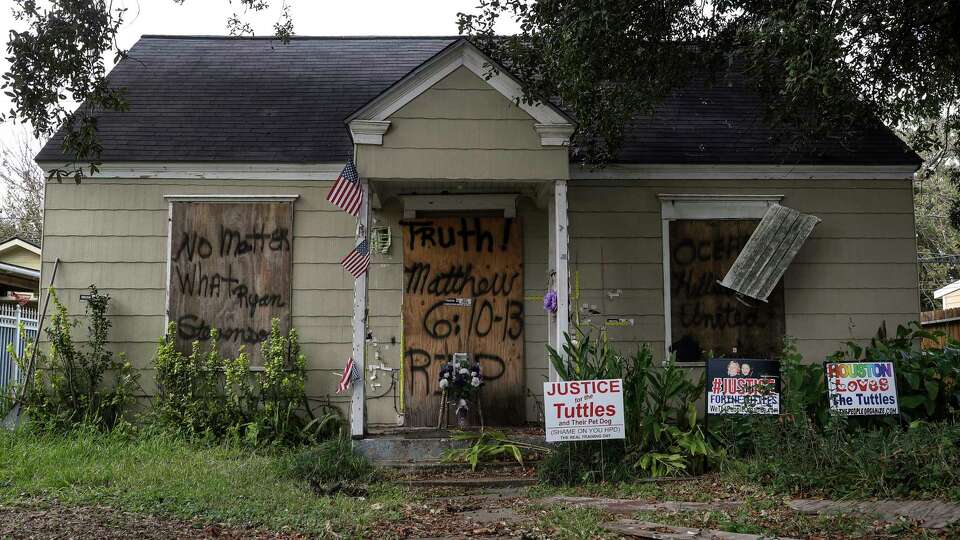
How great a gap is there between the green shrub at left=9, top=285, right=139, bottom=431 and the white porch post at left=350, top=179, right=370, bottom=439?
3.02 m

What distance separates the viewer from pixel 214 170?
34.5 feet

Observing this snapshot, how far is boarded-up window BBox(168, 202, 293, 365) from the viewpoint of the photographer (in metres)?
10.4

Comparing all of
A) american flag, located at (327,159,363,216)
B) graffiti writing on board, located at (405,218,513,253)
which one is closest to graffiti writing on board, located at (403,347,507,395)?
graffiti writing on board, located at (405,218,513,253)

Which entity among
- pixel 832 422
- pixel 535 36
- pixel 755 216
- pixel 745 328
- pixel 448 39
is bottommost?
pixel 832 422

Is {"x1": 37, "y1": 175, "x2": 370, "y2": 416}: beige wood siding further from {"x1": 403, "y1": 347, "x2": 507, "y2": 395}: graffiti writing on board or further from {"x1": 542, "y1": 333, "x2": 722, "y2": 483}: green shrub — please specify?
{"x1": 542, "y1": 333, "x2": 722, "y2": 483}: green shrub

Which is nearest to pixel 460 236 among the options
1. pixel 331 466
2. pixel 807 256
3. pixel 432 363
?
pixel 432 363

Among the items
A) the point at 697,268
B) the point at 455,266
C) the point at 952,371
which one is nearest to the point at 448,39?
the point at 455,266

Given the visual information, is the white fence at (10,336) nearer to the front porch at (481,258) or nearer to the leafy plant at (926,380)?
the front porch at (481,258)

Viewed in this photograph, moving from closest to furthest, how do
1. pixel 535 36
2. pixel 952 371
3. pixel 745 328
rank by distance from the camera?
1. pixel 952 371
2. pixel 535 36
3. pixel 745 328

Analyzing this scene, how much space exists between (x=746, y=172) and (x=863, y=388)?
3634mm

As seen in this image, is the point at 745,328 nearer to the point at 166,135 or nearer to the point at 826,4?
the point at 826,4

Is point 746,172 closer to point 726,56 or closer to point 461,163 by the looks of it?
point 726,56

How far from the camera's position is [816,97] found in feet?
30.0

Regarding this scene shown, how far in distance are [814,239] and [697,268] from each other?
156 cm
